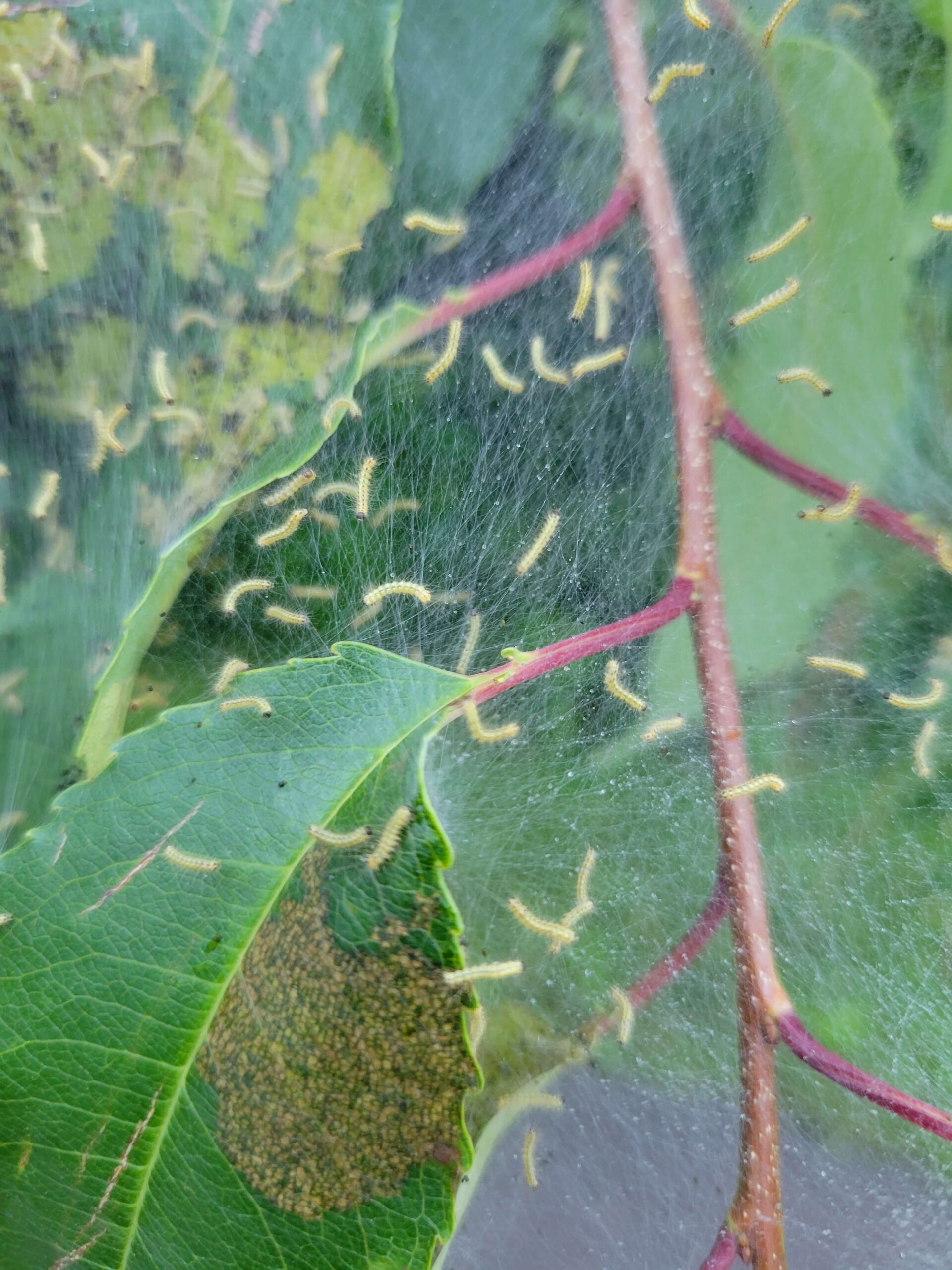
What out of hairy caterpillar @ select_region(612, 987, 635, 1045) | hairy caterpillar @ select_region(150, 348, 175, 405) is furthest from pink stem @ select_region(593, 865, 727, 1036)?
hairy caterpillar @ select_region(150, 348, 175, 405)

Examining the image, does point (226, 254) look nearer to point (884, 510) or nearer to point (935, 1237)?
point (884, 510)

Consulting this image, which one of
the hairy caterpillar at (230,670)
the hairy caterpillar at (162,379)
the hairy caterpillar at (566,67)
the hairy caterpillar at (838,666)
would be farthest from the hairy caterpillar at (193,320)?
the hairy caterpillar at (838,666)

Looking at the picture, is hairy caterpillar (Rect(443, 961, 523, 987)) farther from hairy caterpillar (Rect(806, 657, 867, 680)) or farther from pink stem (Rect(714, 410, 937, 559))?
pink stem (Rect(714, 410, 937, 559))

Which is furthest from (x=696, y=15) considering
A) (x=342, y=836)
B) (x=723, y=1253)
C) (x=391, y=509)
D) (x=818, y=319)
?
(x=723, y=1253)

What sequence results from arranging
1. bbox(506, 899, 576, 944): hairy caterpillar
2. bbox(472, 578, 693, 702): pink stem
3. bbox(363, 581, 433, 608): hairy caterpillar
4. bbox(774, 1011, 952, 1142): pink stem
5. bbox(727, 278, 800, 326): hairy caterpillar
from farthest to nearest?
bbox(727, 278, 800, 326): hairy caterpillar < bbox(363, 581, 433, 608): hairy caterpillar < bbox(506, 899, 576, 944): hairy caterpillar < bbox(472, 578, 693, 702): pink stem < bbox(774, 1011, 952, 1142): pink stem

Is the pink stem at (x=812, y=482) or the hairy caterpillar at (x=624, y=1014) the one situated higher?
the pink stem at (x=812, y=482)

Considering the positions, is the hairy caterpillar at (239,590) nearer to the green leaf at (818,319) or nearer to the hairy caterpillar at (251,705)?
the hairy caterpillar at (251,705)

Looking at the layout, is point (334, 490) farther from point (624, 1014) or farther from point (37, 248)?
point (624, 1014)
